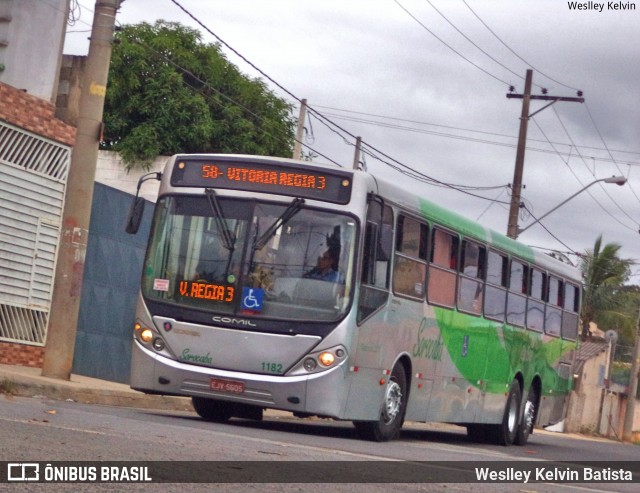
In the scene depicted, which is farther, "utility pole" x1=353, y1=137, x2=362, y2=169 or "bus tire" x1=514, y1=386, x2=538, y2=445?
"utility pole" x1=353, y1=137, x2=362, y2=169

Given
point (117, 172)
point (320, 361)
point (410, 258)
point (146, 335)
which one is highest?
point (117, 172)

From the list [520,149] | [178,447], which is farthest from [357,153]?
[178,447]

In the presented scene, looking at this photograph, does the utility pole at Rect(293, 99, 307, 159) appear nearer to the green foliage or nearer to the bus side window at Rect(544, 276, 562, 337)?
the bus side window at Rect(544, 276, 562, 337)

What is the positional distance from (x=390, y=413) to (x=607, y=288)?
39631mm

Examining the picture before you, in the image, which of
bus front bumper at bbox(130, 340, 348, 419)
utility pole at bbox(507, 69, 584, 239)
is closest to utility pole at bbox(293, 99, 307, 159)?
utility pole at bbox(507, 69, 584, 239)

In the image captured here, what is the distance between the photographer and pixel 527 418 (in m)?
21.5

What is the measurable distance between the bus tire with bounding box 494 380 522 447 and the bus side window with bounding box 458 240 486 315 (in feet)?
8.81

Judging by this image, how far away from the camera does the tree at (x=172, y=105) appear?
39.0 m

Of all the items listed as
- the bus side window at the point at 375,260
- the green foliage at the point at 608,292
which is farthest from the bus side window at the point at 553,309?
the green foliage at the point at 608,292

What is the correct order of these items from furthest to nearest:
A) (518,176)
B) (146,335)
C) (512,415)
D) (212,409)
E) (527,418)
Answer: (518,176)
(527,418)
(512,415)
(212,409)
(146,335)

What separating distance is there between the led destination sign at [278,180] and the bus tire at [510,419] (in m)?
7.20

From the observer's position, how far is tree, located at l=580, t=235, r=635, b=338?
53.1 metres

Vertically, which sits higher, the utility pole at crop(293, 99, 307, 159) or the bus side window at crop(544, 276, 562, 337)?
the utility pole at crop(293, 99, 307, 159)

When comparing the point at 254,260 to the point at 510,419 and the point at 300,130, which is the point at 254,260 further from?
the point at 300,130
